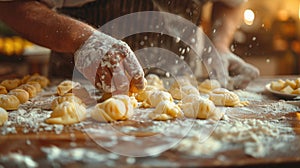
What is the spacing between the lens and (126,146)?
3.82ft

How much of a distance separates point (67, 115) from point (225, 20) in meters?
1.38

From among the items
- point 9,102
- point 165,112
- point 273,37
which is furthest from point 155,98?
point 273,37

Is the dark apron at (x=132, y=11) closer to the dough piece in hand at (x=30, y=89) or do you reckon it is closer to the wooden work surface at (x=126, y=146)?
the dough piece in hand at (x=30, y=89)

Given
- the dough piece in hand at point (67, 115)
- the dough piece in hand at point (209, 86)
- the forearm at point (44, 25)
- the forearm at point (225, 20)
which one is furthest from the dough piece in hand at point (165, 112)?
the forearm at point (225, 20)

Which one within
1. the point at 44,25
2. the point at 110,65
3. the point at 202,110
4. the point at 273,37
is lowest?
the point at 202,110

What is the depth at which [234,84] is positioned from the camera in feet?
6.95

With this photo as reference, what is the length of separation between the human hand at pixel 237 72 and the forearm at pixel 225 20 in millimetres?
195

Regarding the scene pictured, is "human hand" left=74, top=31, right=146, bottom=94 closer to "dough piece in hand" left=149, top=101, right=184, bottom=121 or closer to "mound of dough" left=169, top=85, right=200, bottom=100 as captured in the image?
"dough piece in hand" left=149, top=101, right=184, bottom=121

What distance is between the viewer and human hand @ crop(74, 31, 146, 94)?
146cm

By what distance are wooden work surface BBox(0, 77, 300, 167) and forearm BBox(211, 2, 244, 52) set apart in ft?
3.32

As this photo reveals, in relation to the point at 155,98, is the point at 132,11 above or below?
above

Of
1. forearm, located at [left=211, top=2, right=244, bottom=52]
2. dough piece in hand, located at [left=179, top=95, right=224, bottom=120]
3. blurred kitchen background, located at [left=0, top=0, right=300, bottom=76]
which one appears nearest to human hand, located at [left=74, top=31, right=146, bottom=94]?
dough piece in hand, located at [left=179, top=95, right=224, bottom=120]

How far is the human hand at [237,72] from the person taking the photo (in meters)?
2.12

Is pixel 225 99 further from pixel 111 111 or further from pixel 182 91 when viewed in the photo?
pixel 111 111
